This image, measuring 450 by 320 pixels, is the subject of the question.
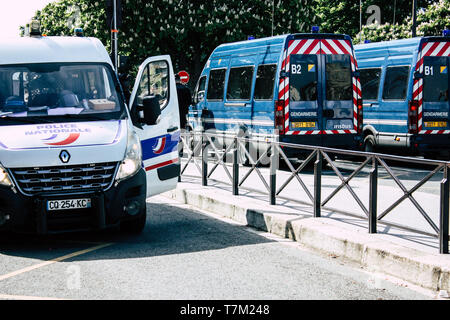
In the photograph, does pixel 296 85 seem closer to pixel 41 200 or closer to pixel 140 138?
pixel 140 138

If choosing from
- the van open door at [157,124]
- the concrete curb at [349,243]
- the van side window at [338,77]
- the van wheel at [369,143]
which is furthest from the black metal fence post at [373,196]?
the van wheel at [369,143]

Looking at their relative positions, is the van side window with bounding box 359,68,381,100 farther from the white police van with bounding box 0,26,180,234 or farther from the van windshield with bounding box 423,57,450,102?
the white police van with bounding box 0,26,180,234

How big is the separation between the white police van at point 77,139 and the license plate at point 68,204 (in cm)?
1

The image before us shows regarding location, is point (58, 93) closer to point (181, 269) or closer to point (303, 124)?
point (181, 269)

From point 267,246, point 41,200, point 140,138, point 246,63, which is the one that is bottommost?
point 267,246

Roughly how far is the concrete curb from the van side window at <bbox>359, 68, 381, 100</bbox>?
7.43 meters

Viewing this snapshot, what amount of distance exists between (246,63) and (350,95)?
2.55 m

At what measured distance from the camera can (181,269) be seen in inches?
267

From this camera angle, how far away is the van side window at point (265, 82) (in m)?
14.8

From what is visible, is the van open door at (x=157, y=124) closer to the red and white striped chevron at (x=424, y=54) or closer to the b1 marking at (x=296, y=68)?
the b1 marking at (x=296, y=68)

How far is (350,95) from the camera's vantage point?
14820mm
